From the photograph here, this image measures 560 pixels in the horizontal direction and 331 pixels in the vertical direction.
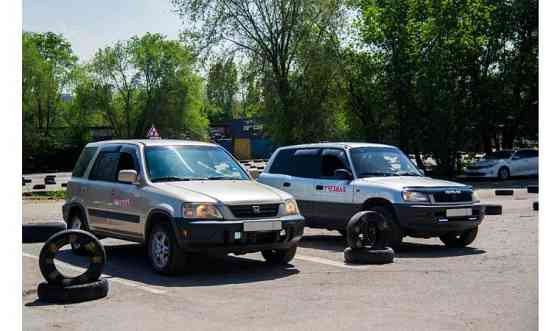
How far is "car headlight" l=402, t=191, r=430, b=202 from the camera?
11.2 m

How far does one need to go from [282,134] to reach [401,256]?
95.8ft

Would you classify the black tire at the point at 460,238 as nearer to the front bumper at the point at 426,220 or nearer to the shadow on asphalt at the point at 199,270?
the front bumper at the point at 426,220

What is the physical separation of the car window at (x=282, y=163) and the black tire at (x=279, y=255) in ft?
10.9

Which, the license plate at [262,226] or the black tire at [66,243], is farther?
the license plate at [262,226]

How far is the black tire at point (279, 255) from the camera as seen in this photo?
9914 millimetres

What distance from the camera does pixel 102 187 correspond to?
10.8m

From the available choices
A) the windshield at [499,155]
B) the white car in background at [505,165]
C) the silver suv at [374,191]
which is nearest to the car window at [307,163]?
the silver suv at [374,191]

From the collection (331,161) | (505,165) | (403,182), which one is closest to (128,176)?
(331,161)

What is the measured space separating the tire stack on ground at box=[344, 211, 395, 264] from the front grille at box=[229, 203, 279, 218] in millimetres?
1540

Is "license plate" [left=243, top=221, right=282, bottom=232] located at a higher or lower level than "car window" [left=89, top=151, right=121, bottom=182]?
lower

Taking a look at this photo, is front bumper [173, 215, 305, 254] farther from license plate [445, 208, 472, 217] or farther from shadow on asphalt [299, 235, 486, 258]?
license plate [445, 208, 472, 217]

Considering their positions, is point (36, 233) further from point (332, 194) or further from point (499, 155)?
point (499, 155)

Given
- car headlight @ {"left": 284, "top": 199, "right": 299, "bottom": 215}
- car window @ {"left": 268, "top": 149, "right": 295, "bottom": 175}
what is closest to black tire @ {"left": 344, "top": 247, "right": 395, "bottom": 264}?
car headlight @ {"left": 284, "top": 199, "right": 299, "bottom": 215}

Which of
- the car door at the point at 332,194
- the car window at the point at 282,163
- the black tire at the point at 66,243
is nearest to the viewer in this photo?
the black tire at the point at 66,243
